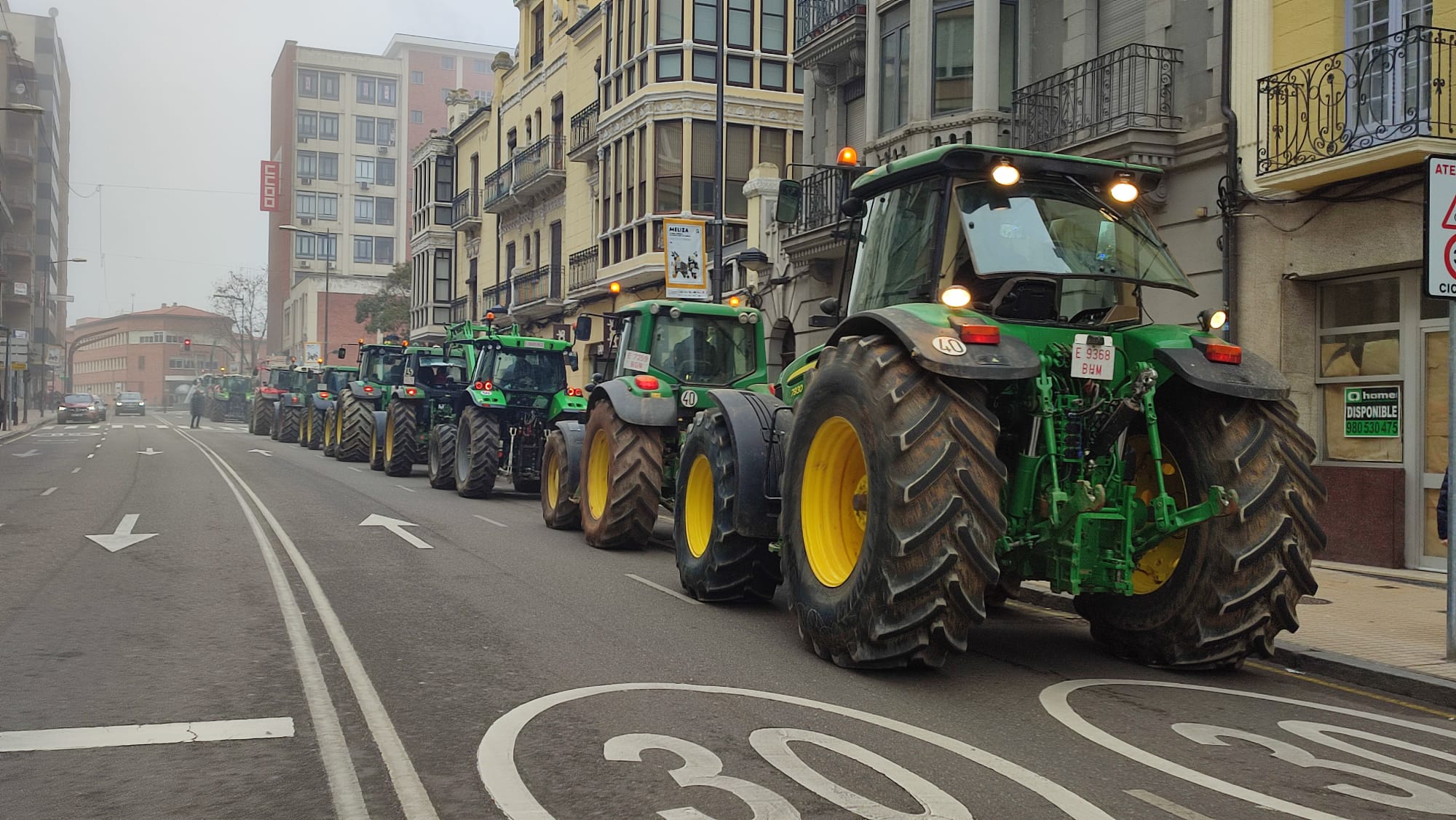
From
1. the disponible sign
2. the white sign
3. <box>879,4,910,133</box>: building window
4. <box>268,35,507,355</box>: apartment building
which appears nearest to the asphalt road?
the white sign

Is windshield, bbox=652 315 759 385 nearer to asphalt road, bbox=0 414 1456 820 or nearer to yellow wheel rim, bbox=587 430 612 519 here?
yellow wheel rim, bbox=587 430 612 519

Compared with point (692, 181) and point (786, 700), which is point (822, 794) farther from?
point (692, 181)

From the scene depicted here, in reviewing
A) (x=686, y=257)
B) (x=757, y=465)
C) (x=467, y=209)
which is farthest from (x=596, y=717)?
→ (x=467, y=209)

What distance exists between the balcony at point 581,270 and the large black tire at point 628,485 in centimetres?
2244

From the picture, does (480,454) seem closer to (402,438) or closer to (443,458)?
(443,458)

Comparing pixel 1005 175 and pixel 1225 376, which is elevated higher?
pixel 1005 175

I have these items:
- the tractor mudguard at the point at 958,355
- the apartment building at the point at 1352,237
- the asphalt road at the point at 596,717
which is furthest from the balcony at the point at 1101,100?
the tractor mudguard at the point at 958,355

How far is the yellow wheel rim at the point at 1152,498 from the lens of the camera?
735cm

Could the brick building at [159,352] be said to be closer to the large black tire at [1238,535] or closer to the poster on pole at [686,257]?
the poster on pole at [686,257]

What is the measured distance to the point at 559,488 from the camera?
15.2m

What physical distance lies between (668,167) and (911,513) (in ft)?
85.5

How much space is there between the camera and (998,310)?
725 cm

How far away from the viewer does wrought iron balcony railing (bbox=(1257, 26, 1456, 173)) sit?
12.1 metres

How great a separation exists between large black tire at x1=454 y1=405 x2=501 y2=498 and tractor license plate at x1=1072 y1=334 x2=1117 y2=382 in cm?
1402
